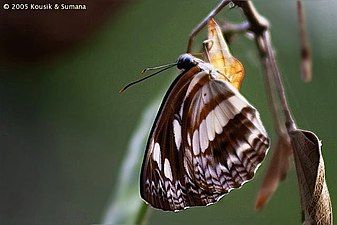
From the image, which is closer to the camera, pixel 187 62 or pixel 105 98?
pixel 187 62

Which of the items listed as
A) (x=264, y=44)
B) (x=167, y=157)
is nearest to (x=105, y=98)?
(x=167, y=157)

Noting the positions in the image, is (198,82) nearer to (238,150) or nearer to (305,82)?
(238,150)

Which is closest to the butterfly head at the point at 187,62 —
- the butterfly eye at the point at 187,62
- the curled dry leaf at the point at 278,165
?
the butterfly eye at the point at 187,62

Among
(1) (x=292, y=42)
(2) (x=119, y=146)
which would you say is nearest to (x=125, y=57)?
(2) (x=119, y=146)

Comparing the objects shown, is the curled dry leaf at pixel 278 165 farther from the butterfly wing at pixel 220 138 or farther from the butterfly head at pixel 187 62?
the butterfly head at pixel 187 62

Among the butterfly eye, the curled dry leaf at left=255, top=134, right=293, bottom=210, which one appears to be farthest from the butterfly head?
the curled dry leaf at left=255, top=134, right=293, bottom=210

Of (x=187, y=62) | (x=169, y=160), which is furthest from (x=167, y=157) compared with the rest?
(x=187, y=62)

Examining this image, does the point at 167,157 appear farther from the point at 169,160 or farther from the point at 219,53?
the point at 219,53

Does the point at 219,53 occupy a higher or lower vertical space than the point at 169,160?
higher
